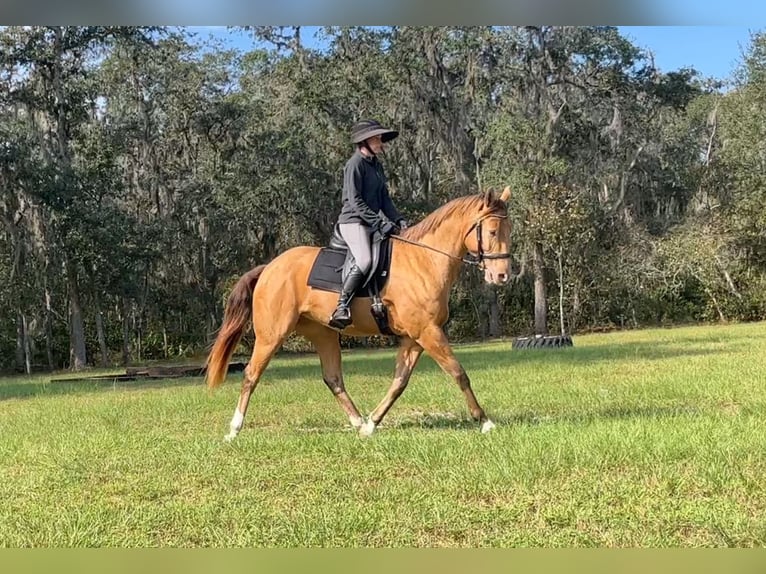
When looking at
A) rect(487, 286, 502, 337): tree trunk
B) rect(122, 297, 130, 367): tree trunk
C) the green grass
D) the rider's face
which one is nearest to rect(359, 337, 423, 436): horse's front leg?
the green grass

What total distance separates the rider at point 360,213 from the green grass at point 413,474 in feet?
3.64

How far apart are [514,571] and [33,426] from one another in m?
6.30

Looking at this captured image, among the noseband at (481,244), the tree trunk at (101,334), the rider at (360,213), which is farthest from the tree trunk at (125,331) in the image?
the noseband at (481,244)

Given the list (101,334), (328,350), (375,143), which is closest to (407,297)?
(328,350)

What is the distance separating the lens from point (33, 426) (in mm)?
7500

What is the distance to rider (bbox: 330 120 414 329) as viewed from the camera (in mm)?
5941

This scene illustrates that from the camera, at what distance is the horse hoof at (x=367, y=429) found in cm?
577

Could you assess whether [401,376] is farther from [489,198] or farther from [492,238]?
[489,198]

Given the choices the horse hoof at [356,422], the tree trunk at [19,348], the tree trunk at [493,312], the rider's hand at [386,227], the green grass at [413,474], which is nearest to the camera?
the green grass at [413,474]

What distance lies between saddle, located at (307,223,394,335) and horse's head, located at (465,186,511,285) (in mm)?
694

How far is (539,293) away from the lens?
2627 cm

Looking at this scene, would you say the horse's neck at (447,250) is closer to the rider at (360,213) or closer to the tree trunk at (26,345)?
the rider at (360,213)

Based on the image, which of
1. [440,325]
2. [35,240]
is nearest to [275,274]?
[440,325]

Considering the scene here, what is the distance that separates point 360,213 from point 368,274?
47 cm
